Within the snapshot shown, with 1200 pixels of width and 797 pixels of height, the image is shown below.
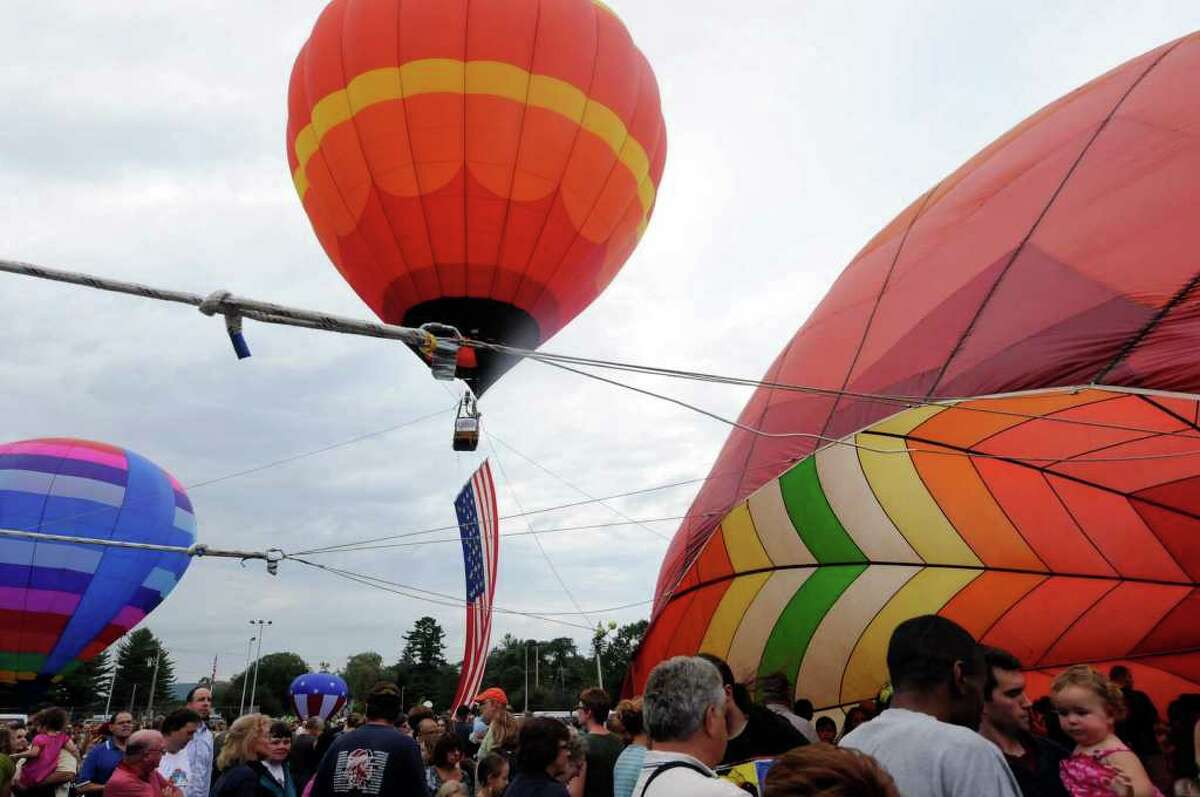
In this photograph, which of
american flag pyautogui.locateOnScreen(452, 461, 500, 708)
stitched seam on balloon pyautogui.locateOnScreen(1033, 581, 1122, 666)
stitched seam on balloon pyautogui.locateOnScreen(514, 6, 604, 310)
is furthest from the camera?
stitched seam on balloon pyautogui.locateOnScreen(514, 6, 604, 310)

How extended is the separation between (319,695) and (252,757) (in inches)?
631

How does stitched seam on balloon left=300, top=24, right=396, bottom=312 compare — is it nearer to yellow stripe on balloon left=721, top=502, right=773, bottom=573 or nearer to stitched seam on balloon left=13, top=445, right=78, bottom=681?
yellow stripe on balloon left=721, top=502, right=773, bottom=573

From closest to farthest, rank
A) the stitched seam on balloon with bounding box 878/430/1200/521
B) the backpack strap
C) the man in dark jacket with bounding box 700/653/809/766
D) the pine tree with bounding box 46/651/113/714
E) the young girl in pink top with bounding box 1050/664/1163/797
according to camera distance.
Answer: the backpack strap → the young girl in pink top with bounding box 1050/664/1163/797 → the man in dark jacket with bounding box 700/653/809/766 → the stitched seam on balloon with bounding box 878/430/1200/521 → the pine tree with bounding box 46/651/113/714

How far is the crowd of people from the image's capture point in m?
1.83

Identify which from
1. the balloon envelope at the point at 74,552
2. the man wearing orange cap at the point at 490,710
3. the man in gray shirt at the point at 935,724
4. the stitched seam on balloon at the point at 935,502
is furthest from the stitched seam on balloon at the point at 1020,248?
the balloon envelope at the point at 74,552

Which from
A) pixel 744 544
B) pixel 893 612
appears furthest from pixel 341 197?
pixel 893 612

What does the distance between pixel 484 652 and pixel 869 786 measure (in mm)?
7234

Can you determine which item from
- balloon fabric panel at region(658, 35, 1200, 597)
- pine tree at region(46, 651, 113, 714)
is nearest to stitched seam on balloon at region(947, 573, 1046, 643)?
balloon fabric panel at region(658, 35, 1200, 597)

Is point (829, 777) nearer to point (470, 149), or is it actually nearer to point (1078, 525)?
point (1078, 525)

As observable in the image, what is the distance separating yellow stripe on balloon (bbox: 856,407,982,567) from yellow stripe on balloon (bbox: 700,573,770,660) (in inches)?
50.6

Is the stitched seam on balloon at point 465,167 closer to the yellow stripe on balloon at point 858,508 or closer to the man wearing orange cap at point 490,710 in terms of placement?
the yellow stripe on balloon at point 858,508

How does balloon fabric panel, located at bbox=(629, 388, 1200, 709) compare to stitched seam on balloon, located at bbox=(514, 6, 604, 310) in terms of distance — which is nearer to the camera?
balloon fabric panel, located at bbox=(629, 388, 1200, 709)

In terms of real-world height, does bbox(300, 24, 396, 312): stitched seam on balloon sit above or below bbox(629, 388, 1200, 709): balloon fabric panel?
above

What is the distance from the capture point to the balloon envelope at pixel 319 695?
18.9m
